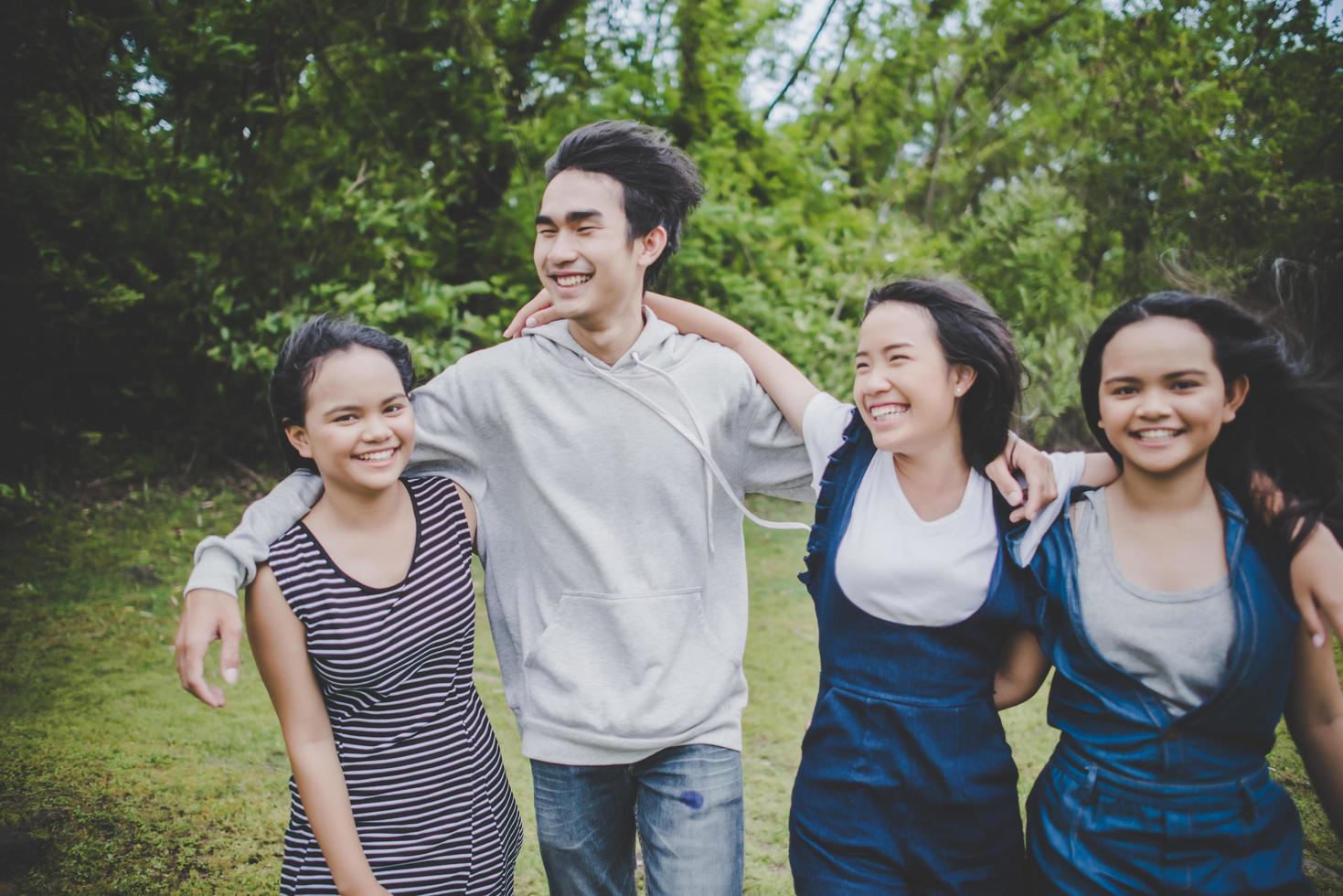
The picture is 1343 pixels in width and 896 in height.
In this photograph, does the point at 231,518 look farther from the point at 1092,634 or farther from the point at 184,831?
the point at 1092,634

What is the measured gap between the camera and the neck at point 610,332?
224cm

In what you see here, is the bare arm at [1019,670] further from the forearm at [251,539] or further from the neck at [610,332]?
the forearm at [251,539]

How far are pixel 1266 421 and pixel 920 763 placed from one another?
37.3 inches

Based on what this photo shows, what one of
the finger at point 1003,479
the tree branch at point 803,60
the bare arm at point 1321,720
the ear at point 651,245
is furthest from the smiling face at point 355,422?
the tree branch at point 803,60

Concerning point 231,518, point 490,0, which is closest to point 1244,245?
point 490,0

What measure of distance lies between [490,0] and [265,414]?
321 centimetres

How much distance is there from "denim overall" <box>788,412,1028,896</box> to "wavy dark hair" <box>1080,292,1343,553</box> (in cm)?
44

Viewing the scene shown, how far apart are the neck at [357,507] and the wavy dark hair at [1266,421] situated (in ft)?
4.77

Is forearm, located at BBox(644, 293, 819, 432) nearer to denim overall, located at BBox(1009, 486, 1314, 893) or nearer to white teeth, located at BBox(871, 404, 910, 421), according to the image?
white teeth, located at BBox(871, 404, 910, 421)

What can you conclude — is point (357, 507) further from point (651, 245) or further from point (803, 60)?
point (803, 60)

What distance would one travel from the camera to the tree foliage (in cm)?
546

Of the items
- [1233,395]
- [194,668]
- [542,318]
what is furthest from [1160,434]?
[194,668]

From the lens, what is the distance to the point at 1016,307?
333 inches

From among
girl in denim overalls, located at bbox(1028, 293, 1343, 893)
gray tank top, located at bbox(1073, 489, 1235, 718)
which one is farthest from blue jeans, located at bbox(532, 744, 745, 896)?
gray tank top, located at bbox(1073, 489, 1235, 718)
